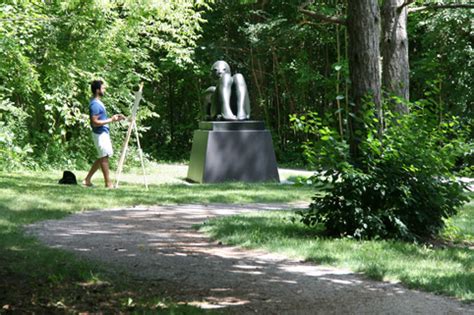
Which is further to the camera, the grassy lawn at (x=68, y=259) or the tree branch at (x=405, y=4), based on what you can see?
the tree branch at (x=405, y=4)

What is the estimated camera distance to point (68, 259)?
6520 mm

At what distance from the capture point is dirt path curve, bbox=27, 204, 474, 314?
5.06 meters

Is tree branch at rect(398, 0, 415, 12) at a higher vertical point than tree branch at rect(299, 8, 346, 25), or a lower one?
higher

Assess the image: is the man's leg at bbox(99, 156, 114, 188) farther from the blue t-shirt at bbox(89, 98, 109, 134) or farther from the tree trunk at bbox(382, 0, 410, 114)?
the tree trunk at bbox(382, 0, 410, 114)

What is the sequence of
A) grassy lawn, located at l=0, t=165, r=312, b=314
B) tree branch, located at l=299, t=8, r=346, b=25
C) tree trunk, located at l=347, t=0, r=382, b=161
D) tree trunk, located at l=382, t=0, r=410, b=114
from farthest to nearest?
tree trunk, located at l=382, t=0, r=410, b=114 < tree branch, located at l=299, t=8, r=346, b=25 < tree trunk, located at l=347, t=0, r=382, b=161 < grassy lawn, located at l=0, t=165, r=312, b=314

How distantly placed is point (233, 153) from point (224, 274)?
9.80m

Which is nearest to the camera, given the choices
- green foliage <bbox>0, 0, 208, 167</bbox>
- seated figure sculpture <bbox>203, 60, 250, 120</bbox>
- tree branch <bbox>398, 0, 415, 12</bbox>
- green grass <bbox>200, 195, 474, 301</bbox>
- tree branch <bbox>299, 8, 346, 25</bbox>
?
green grass <bbox>200, 195, 474, 301</bbox>

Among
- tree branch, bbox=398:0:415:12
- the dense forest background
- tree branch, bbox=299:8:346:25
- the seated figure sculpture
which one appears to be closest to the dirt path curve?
the dense forest background

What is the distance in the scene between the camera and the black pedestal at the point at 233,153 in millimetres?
15625

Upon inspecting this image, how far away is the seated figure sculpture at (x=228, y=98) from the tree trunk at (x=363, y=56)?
8311 millimetres

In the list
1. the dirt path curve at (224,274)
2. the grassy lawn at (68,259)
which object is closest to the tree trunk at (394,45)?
the grassy lawn at (68,259)

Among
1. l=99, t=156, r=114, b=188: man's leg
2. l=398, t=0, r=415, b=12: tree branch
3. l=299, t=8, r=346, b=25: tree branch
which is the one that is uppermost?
l=398, t=0, r=415, b=12: tree branch

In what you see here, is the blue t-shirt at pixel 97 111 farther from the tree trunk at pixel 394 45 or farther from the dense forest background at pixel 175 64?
the tree trunk at pixel 394 45

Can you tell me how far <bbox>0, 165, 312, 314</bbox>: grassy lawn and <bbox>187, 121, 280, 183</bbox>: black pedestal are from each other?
1.90 metres
